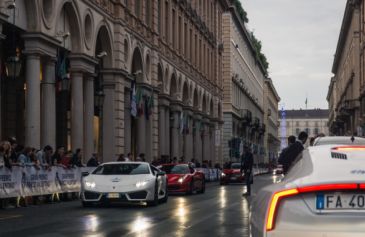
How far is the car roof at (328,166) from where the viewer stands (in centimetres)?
544

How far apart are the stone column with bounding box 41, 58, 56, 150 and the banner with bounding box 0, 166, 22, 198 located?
7.36 m

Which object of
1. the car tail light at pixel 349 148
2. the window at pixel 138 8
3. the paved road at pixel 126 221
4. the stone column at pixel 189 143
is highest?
the window at pixel 138 8

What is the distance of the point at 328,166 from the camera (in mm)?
5750

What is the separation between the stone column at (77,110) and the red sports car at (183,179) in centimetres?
389

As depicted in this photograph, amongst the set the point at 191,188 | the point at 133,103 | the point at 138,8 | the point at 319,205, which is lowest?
the point at 191,188

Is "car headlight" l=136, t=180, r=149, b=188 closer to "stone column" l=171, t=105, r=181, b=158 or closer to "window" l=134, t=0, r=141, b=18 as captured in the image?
"window" l=134, t=0, r=141, b=18

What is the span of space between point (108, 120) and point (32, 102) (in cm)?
920

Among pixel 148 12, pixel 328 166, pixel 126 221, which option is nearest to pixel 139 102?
pixel 148 12

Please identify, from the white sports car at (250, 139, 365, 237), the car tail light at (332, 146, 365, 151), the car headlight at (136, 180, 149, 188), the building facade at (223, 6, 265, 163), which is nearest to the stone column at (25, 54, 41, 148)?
the car headlight at (136, 180, 149, 188)

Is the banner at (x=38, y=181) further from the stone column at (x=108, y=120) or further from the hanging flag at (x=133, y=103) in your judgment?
the hanging flag at (x=133, y=103)

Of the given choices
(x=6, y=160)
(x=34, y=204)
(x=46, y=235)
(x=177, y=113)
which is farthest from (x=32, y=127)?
(x=177, y=113)

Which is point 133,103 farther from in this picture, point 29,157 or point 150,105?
point 29,157

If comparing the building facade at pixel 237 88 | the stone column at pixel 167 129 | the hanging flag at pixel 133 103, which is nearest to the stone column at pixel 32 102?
the hanging flag at pixel 133 103

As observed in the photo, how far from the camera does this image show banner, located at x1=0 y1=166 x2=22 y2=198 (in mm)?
19203
